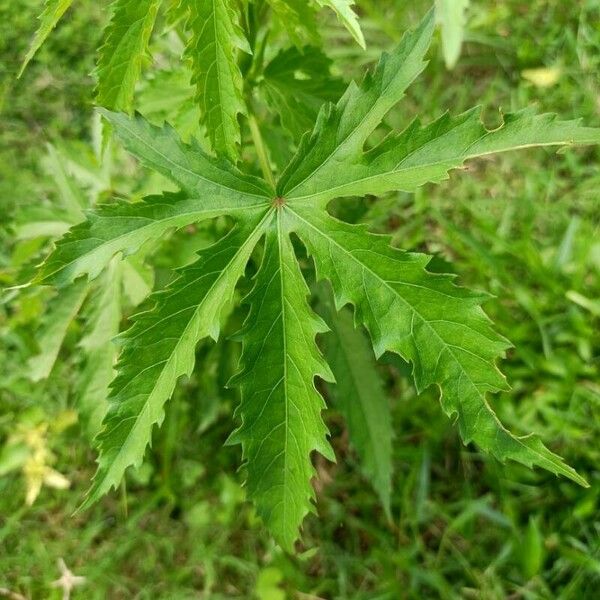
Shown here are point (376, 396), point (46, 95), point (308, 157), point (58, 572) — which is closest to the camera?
point (308, 157)

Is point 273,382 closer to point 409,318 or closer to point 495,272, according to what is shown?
point 409,318

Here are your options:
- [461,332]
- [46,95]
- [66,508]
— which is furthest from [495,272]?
[46,95]

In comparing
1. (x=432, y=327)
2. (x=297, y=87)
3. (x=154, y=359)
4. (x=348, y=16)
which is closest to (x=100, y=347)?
(x=154, y=359)

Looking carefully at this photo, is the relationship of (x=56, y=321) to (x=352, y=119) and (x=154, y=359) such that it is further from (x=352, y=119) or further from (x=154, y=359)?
(x=352, y=119)

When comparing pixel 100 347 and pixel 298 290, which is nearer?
pixel 298 290

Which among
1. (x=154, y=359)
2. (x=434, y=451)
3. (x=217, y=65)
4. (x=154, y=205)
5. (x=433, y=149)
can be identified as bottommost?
(x=434, y=451)

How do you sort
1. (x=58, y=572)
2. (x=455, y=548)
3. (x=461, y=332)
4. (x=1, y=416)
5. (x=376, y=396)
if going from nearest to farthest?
(x=461, y=332) → (x=376, y=396) → (x=455, y=548) → (x=58, y=572) → (x=1, y=416)

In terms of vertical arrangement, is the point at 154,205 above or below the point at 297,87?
below
